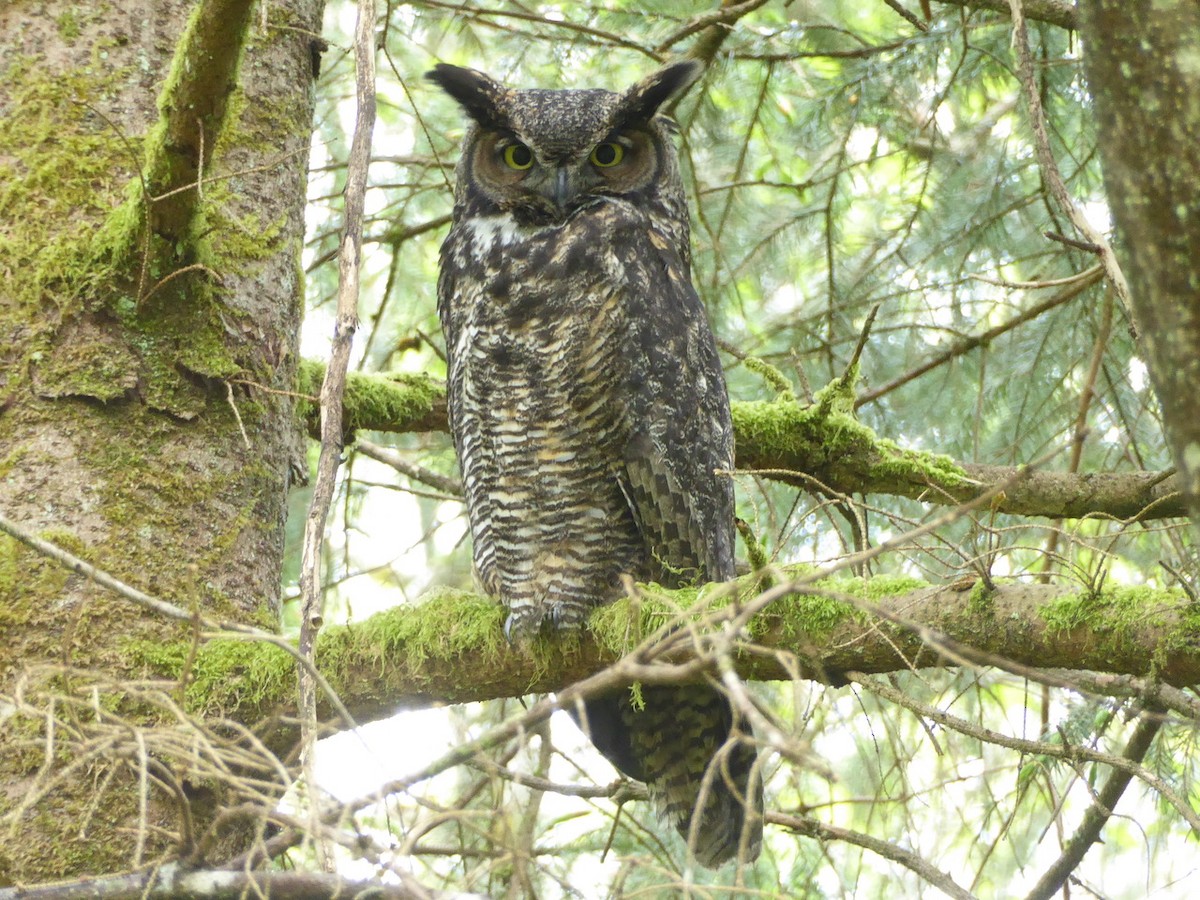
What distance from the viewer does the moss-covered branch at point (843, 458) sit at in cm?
280

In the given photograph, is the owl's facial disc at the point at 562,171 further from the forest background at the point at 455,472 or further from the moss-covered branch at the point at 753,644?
the moss-covered branch at the point at 753,644

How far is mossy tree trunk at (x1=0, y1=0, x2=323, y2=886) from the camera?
2.09 metres

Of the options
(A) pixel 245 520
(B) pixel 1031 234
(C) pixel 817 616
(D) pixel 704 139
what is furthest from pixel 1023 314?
(A) pixel 245 520

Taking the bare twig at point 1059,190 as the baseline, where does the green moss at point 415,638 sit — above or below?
below

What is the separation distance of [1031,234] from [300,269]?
2352mm

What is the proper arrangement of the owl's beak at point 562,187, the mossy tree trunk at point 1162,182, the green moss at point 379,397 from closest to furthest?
1. the mossy tree trunk at point 1162,182
2. the green moss at point 379,397
3. the owl's beak at point 562,187

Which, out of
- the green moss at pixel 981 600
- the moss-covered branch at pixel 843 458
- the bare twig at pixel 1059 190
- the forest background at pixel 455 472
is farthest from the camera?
the moss-covered branch at pixel 843 458

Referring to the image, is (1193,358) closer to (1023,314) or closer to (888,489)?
(888,489)

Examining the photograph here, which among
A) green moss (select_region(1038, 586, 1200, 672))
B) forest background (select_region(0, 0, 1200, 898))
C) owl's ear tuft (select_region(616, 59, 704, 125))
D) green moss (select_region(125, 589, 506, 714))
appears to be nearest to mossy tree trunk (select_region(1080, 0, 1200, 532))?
forest background (select_region(0, 0, 1200, 898))

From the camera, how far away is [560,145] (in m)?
3.16

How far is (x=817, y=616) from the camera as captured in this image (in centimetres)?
209

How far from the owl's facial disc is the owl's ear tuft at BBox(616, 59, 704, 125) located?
0.21 ft

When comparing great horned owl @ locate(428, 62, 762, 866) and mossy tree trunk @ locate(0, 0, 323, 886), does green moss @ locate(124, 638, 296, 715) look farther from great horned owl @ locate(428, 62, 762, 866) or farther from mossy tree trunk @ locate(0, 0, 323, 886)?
great horned owl @ locate(428, 62, 762, 866)

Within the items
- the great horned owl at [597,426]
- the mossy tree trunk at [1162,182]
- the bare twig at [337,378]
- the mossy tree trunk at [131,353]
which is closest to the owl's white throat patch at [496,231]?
the great horned owl at [597,426]
